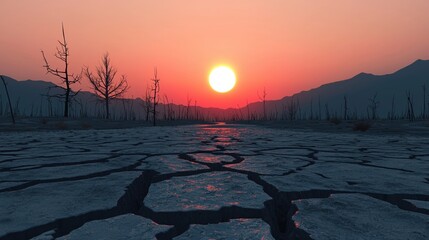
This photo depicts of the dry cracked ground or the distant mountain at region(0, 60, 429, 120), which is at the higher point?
the distant mountain at region(0, 60, 429, 120)

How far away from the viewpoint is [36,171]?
2.53m

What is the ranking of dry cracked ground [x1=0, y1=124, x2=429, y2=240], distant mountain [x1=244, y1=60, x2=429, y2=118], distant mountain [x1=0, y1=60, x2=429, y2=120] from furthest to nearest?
distant mountain [x1=0, y1=60, x2=429, y2=120]
distant mountain [x1=244, y1=60, x2=429, y2=118]
dry cracked ground [x1=0, y1=124, x2=429, y2=240]

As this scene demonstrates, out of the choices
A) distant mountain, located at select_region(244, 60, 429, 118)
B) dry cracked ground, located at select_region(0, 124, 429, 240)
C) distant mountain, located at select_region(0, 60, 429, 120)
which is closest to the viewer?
dry cracked ground, located at select_region(0, 124, 429, 240)

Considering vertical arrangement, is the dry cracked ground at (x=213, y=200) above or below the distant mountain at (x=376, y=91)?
below

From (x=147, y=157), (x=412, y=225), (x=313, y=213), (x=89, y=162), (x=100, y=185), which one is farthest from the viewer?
(x=147, y=157)

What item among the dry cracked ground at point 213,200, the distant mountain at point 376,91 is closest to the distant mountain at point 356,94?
the distant mountain at point 376,91

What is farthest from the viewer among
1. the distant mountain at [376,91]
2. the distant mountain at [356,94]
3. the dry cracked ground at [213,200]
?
the distant mountain at [356,94]

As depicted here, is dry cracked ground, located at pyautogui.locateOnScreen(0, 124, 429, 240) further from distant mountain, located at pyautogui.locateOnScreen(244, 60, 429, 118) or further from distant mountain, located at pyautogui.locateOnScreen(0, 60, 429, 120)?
distant mountain, located at pyautogui.locateOnScreen(244, 60, 429, 118)

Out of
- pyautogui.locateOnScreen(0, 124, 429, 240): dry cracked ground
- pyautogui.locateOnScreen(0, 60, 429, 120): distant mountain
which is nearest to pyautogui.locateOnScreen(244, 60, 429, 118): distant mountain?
pyautogui.locateOnScreen(0, 60, 429, 120): distant mountain

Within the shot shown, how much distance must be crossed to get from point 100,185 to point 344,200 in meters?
1.48

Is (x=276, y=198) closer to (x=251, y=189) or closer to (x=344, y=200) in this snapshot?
(x=251, y=189)

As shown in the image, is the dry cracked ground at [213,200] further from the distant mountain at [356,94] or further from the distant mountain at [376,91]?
the distant mountain at [376,91]

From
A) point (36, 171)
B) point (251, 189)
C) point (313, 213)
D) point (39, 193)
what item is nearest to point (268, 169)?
point (251, 189)

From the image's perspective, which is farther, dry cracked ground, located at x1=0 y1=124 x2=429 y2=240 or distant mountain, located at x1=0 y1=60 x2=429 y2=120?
distant mountain, located at x1=0 y1=60 x2=429 y2=120
